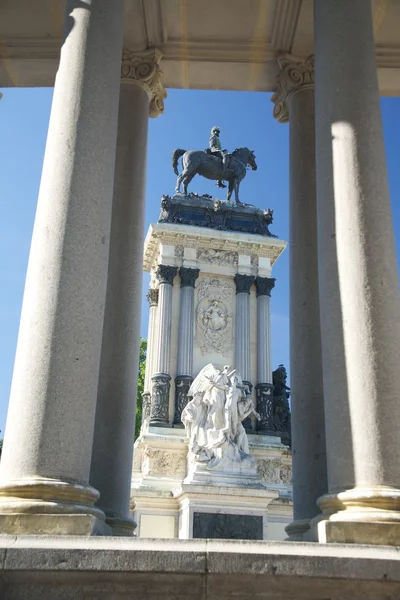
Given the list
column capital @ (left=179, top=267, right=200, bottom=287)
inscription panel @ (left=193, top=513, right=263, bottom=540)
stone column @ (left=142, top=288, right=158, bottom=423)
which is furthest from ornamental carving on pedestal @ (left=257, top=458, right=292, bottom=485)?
column capital @ (left=179, top=267, right=200, bottom=287)

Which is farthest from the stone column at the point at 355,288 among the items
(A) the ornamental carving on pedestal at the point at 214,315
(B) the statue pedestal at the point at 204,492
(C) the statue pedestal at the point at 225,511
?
(A) the ornamental carving on pedestal at the point at 214,315

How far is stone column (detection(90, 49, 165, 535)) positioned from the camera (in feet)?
47.5

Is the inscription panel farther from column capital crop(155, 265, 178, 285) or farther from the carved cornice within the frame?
the carved cornice

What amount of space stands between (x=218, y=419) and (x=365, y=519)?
36228 mm

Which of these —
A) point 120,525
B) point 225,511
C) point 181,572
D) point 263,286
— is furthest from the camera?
point 263,286

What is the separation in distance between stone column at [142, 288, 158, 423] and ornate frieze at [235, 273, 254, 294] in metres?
7.17

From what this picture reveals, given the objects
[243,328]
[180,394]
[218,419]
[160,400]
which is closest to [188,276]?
[243,328]

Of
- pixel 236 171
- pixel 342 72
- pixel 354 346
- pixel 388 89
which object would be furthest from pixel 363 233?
pixel 236 171

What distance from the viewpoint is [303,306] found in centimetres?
1588

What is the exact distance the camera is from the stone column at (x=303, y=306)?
14.5 metres

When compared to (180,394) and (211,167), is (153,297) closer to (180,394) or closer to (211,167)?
(180,394)

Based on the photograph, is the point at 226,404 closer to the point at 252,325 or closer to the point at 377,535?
the point at 252,325

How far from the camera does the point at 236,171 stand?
62.5 m

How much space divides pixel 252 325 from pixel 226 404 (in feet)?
44.8
